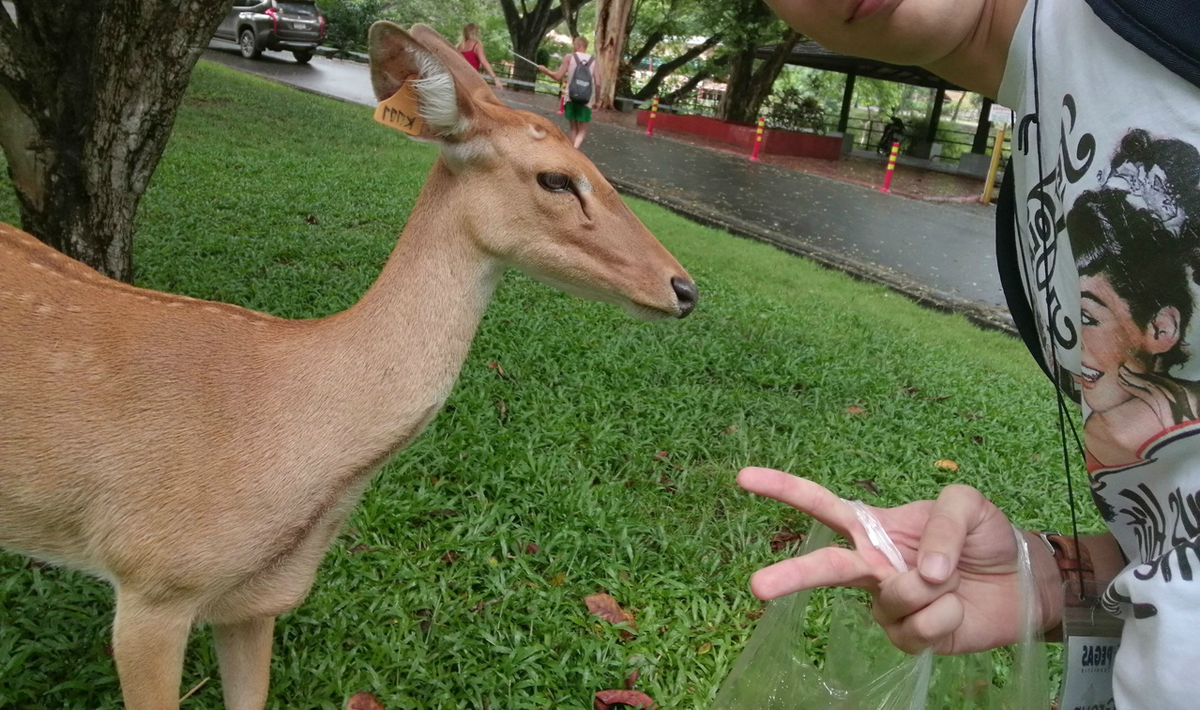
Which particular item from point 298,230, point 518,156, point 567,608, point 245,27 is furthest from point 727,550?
point 245,27

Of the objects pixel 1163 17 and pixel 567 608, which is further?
pixel 567 608

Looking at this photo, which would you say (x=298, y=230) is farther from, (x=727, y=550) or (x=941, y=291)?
(x=941, y=291)

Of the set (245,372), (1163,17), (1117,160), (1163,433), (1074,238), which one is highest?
(1163,17)

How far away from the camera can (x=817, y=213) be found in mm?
13055

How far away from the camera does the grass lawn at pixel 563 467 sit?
262cm

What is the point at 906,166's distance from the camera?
2364 centimetres

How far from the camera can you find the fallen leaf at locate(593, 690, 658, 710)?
103 inches

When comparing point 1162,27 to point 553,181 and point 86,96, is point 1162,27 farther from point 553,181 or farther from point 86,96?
point 86,96

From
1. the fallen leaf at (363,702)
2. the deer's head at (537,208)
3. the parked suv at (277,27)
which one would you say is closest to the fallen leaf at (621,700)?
the fallen leaf at (363,702)

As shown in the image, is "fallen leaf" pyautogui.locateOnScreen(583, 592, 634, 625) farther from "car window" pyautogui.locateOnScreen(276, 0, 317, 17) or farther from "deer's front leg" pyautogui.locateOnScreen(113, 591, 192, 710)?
"car window" pyautogui.locateOnScreen(276, 0, 317, 17)

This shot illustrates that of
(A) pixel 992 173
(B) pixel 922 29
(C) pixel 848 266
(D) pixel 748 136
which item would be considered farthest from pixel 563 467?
(D) pixel 748 136

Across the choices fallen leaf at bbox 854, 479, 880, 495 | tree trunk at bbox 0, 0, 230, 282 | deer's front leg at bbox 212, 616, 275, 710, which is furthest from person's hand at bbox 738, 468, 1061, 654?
tree trunk at bbox 0, 0, 230, 282

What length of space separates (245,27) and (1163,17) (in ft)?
77.3

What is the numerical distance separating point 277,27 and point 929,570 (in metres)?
22.6
